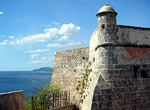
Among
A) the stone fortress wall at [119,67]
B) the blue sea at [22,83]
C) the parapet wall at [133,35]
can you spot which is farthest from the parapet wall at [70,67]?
the blue sea at [22,83]

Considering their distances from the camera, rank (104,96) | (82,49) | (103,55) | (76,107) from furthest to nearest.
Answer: (82,49) → (76,107) → (103,55) → (104,96)

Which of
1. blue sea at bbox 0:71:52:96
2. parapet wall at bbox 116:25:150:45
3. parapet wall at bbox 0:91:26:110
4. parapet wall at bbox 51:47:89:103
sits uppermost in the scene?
parapet wall at bbox 116:25:150:45

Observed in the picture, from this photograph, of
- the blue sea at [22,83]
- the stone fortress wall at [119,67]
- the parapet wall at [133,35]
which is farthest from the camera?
the blue sea at [22,83]

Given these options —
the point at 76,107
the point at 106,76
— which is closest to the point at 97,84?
the point at 106,76

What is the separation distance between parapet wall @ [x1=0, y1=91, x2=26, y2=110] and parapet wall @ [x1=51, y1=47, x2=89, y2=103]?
4.03m

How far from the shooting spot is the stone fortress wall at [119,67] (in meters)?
6.75

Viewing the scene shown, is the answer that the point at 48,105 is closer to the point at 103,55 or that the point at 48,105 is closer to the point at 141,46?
the point at 103,55

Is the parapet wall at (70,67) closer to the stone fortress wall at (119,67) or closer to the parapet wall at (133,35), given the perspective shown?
the stone fortress wall at (119,67)

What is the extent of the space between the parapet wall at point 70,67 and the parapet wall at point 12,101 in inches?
159

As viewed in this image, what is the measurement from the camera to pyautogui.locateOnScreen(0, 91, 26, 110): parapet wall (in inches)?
266

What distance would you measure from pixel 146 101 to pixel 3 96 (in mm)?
7487

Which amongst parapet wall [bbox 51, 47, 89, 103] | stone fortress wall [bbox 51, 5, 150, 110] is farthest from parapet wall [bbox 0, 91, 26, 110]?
parapet wall [bbox 51, 47, 89, 103]

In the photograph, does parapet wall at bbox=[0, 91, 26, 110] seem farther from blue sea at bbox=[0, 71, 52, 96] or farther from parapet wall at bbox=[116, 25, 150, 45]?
blue sea at bbox=[0, 71, 52, 96]

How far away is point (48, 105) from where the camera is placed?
8766mm
